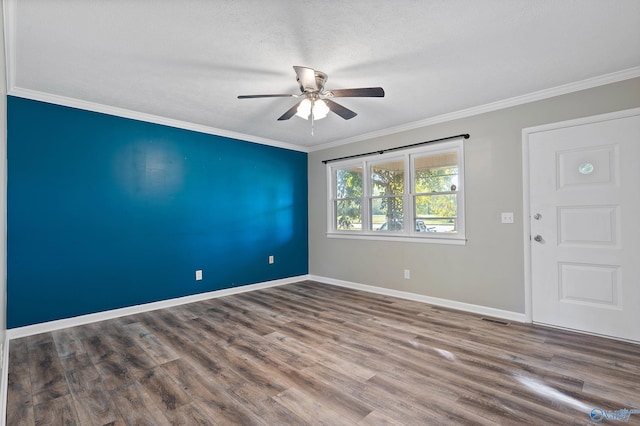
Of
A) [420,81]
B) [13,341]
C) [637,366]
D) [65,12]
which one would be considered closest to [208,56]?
[65,12]

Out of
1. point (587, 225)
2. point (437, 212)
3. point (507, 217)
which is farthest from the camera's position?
point (437, 212)

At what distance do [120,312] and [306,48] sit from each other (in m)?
3.59

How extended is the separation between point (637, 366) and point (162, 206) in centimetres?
497

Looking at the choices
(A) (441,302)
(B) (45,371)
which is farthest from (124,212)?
(A) (441,302)

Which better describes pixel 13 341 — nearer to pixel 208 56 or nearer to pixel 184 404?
pixel 184 404

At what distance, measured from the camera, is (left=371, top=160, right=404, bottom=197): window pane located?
4680 millimetres

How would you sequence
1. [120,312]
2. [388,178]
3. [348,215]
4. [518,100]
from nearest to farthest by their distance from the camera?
[518,100]
[120,312]
[388,178]
[348,215]

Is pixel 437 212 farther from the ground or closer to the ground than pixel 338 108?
closer to the ground

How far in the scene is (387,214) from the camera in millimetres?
4828

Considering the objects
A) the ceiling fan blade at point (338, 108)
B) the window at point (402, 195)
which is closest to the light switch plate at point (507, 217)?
the window at point (402, 195)

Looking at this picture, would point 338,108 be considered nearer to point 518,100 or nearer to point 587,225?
point 518,100

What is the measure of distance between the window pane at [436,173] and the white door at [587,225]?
2.90ft

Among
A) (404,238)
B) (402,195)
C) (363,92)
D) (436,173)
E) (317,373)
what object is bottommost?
(317,373)

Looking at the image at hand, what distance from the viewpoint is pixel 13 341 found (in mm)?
2975
